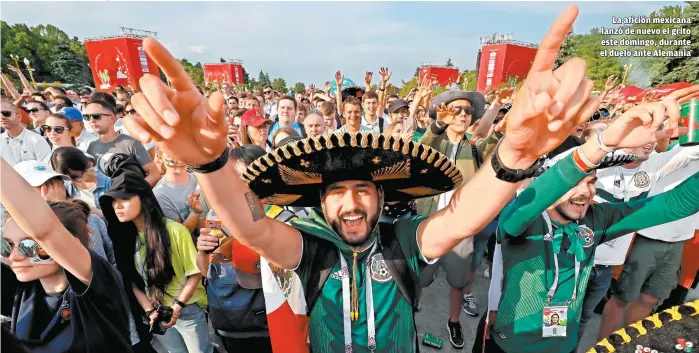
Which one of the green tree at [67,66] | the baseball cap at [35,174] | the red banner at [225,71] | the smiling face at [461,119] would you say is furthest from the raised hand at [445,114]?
the red banner at [225,71]


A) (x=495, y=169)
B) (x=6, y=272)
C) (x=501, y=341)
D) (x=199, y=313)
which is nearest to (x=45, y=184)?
(x=6, y=272)

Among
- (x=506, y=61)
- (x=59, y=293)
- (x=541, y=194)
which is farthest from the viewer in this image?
(x=506, y=61)

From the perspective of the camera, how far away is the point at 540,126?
1.17 metres

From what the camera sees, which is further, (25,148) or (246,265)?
(25,148)

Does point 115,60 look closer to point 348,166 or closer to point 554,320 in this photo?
point 348,166

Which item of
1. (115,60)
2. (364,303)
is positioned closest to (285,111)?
(364,303)

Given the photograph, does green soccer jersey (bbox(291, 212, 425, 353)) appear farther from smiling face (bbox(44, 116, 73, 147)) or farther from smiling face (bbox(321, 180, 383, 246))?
smiling face (bbox(44, 116, 73, 147))

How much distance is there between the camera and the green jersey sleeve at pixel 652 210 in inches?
74.0

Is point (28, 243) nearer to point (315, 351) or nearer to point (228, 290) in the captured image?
point (228, 290)

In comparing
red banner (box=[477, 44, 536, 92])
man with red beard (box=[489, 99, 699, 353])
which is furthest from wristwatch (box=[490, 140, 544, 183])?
red banner (box=[477, 44, 536, 92])

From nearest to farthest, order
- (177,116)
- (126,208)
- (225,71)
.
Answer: (177,116), (126,208), (225,71)

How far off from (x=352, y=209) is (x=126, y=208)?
5.51 feet

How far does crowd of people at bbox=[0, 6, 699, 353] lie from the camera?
3.86 feet

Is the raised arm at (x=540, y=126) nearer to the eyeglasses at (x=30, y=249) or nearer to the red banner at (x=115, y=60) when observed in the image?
the eyeglasses at (x=30, y=249)
